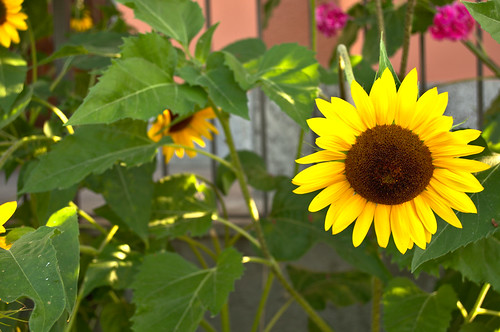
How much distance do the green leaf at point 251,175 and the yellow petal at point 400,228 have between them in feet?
2.20

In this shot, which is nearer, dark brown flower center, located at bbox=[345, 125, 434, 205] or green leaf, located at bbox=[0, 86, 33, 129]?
dark brown flower center, located at bbox=[345, 125, 434, 205]

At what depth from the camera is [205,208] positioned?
1042 mm

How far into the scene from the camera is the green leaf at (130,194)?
93cm

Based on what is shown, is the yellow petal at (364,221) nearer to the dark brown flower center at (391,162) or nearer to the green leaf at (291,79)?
the dark brown flower center at (391,162)

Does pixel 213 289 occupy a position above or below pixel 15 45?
below

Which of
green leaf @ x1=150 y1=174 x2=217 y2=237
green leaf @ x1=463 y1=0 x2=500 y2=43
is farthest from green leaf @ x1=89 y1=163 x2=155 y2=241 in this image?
green leaf @ x1=463 y1=0 x2=500 y2=43

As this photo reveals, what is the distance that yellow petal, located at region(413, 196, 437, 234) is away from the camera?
0.55 metres

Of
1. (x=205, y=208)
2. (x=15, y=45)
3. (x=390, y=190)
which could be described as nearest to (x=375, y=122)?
(x=390, y=190)

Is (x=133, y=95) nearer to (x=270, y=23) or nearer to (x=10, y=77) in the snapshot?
(x=10, y=77)

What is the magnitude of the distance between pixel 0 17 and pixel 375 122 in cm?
69

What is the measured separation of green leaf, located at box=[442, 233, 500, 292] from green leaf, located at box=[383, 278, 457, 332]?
0.44ft

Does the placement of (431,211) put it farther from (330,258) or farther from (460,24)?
(330,258)

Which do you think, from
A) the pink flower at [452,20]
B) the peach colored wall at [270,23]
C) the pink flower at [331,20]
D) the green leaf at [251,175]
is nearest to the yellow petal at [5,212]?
the green leaf at [251,175]

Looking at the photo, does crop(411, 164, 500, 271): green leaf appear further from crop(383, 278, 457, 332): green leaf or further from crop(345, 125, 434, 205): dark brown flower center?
crop(383, 278, 457, 332): green leaf
